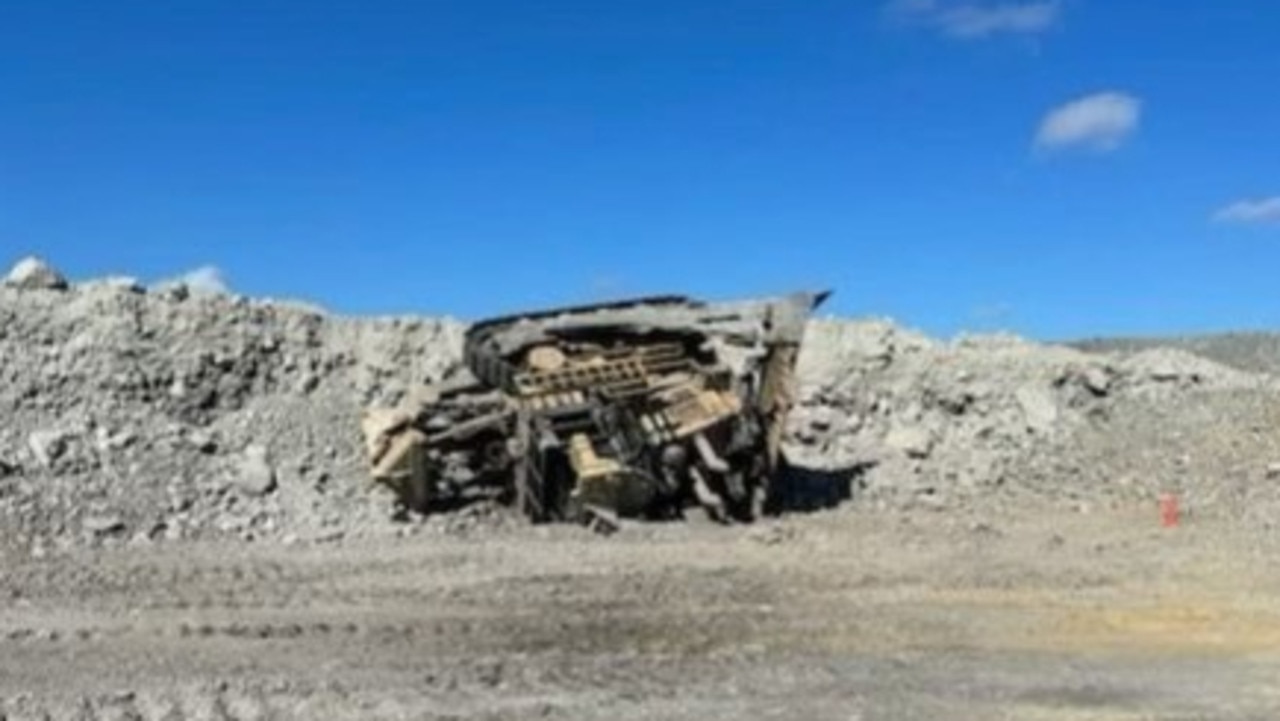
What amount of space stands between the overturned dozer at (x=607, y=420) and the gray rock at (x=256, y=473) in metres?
1.18

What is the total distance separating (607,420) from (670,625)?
7105mm

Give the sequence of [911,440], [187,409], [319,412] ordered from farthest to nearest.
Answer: [911,440] → [319,412] → [187,409]

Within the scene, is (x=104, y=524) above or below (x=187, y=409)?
below

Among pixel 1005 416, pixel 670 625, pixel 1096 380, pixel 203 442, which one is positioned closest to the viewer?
pixel 670 625

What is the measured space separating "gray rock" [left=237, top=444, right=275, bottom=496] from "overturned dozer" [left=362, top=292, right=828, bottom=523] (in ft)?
3.89

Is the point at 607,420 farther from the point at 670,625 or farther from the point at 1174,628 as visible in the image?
the point at 1174,628

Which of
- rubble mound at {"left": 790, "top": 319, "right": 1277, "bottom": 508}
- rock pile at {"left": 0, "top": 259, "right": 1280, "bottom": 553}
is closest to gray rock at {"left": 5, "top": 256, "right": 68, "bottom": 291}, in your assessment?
rock pile at {"left": 0, "top": 259, "right": 1280, "bottom": 553}

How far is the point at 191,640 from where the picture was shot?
1457 cm

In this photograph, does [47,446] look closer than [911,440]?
Yes

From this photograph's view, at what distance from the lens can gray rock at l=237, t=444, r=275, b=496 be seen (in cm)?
2317

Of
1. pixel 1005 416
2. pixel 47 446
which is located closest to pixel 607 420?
pixel 47 446

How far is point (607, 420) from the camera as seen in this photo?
2238cm

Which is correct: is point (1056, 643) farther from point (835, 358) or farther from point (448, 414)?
point (835, 358)

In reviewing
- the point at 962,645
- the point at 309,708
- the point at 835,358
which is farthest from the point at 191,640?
the point at 835,358
